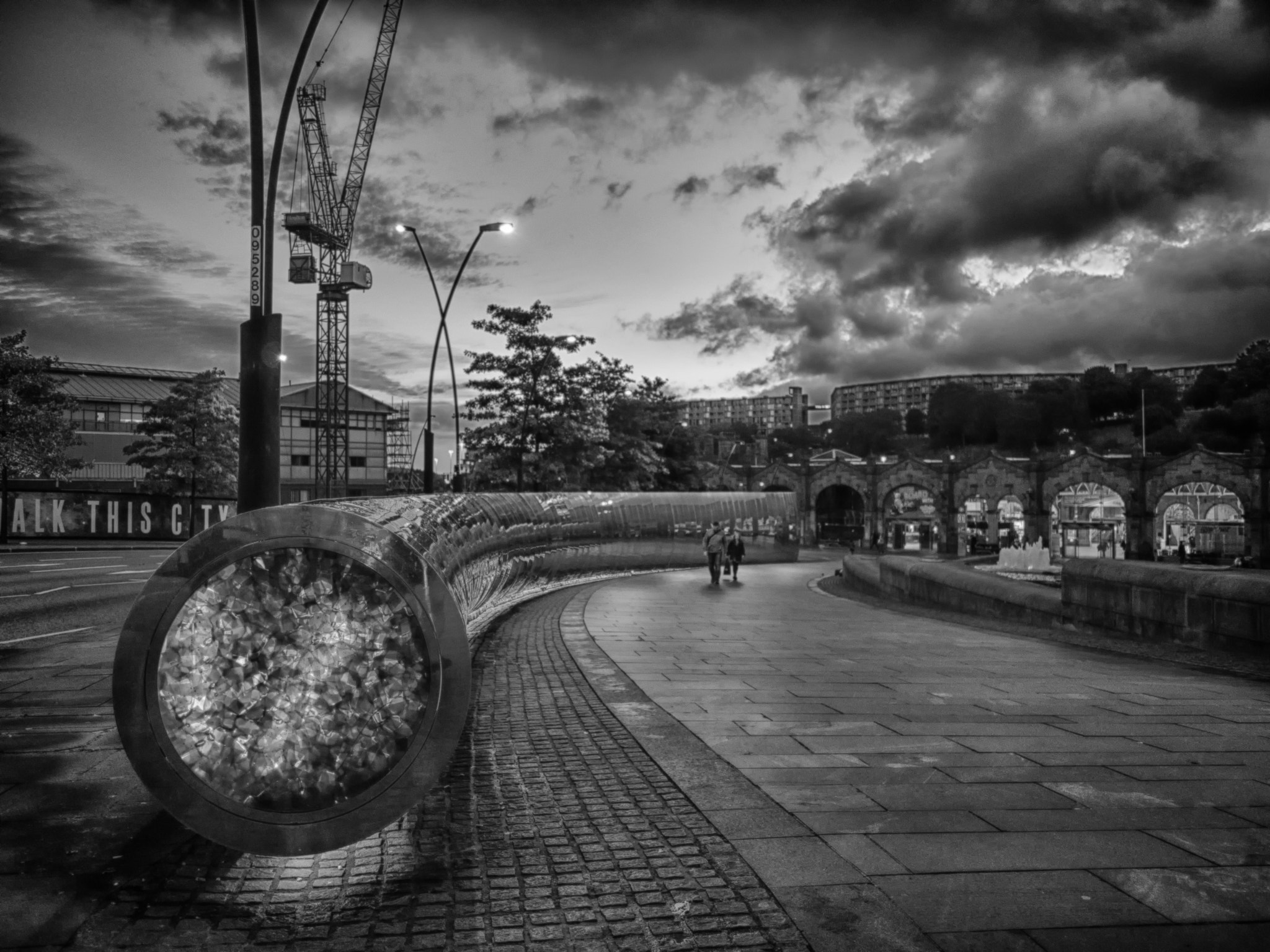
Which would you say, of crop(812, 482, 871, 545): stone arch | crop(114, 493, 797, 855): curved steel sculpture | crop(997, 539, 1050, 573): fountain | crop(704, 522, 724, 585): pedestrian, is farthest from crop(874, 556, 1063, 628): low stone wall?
crop(812, 482, 871, 545): stone arch

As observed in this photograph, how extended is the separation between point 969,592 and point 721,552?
29.5ft

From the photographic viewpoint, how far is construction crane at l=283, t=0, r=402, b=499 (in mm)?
60406

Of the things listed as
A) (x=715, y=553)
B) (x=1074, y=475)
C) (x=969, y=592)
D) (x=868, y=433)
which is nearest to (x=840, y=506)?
(x=1074, y=475)

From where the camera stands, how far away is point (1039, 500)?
254 ft

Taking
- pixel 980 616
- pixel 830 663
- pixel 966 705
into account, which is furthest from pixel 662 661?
pixel 980 616

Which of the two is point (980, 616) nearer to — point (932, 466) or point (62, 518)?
point (62, 518)

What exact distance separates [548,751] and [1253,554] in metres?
75.9

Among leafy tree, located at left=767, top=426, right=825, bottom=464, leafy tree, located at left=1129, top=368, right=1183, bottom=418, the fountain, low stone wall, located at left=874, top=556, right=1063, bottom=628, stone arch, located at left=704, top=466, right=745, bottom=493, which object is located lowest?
the fountain

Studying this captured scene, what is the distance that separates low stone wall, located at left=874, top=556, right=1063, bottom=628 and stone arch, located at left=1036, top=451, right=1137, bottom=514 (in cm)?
6182

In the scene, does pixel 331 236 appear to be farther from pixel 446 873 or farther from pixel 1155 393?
pixel 1155 393

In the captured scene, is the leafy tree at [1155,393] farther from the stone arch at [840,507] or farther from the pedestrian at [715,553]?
the pedestrian at [715,553]

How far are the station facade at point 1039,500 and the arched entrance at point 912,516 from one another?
0.12 m

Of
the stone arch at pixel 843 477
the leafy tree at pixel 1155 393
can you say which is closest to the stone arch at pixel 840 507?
the stone arch at pixel 843 477

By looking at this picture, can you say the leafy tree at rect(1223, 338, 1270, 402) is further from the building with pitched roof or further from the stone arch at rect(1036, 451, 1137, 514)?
the building with pitched roof
